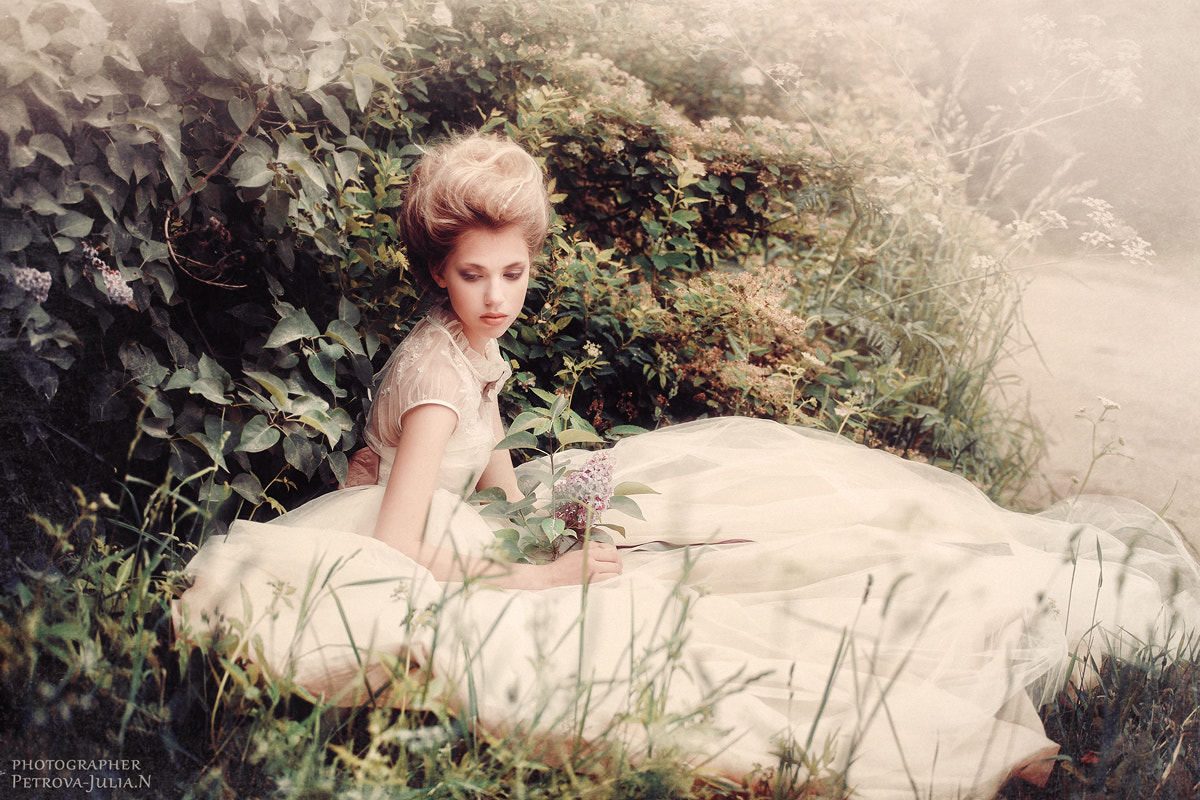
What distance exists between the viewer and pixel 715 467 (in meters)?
1.97

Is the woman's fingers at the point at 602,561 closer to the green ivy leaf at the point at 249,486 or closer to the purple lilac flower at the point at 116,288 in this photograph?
Answer: the green ivy leaf at the point at 249,486

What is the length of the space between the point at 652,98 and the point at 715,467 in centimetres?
204

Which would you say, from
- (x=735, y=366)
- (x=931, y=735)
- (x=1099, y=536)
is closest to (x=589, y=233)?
(x=735, y=366)

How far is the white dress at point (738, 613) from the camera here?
1.19 metres

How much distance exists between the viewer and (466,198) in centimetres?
165

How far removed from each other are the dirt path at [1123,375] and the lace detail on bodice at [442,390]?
192cm

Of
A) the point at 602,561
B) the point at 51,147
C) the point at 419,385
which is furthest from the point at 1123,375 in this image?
the point at 51,147

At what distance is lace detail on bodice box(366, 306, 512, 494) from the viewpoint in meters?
1.62

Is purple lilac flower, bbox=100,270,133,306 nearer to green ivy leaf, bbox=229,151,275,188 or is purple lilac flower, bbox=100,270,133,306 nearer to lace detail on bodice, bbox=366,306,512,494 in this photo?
green ivy leaf, bbox=229,151,275,188

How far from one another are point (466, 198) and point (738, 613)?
1.05 meters

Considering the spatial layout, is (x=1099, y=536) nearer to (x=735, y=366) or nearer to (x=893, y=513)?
(x=893, y=513)

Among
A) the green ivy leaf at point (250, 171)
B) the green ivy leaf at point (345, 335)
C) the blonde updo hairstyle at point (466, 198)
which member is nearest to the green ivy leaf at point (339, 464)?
the green ivy leaf at point (345, 335)

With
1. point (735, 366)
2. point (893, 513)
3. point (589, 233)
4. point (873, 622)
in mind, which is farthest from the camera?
point (589, 233)

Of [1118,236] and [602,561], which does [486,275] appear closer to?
[602,561]
